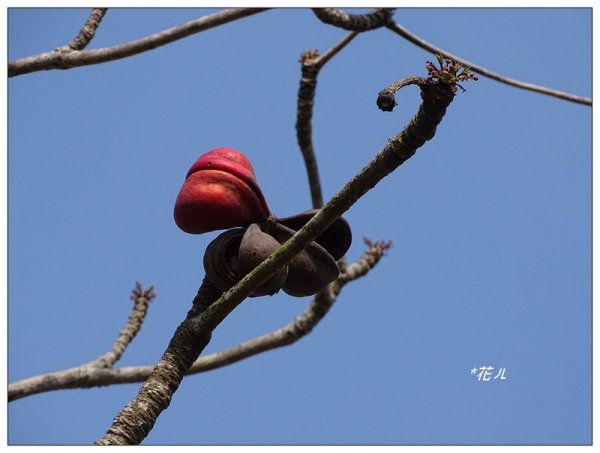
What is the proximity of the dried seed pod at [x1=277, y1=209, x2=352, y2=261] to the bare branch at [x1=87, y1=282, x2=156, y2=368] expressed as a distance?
300 cm

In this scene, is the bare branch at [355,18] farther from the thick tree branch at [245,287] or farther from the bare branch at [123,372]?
the thick tree branch at [245,287]

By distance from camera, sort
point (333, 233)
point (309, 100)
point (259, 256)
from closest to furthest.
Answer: point (259, 256)
point (333, 233)
point (309, 100)

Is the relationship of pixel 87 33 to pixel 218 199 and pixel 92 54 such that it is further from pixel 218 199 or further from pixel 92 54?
pixel 218 199

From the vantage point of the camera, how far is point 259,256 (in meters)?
4.12

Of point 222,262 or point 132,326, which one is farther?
point 132,326

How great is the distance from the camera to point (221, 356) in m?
7.77

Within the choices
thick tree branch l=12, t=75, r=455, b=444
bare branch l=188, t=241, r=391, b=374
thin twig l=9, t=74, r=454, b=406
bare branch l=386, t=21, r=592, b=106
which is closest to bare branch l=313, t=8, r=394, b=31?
bare branch l=386, t=21, r=592, b=106

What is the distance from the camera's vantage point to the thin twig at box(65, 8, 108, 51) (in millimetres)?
6196

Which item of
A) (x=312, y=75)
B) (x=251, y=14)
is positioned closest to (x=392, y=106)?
(x=251, y=14)

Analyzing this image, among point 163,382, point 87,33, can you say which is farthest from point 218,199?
point 87,33

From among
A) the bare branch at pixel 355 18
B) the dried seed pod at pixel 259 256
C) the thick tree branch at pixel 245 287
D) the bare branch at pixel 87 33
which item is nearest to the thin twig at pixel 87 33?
the bare branch at pixel 87 33

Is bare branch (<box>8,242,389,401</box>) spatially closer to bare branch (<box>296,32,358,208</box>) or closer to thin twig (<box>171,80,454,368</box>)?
bare branch (<box>296,32,358,208</box>)

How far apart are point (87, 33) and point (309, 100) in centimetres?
219

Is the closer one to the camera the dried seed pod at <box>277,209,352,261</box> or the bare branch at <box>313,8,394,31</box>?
the dried seed pod at <box>277,209,352,261</box>
